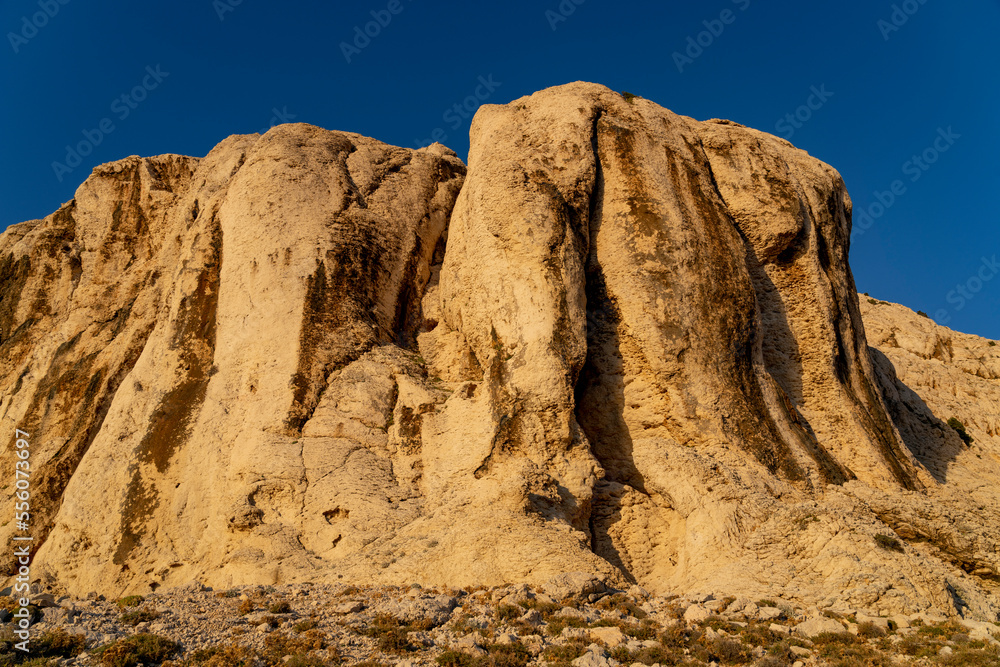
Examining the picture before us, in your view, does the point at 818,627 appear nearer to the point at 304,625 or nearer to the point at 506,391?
the point at 304,625

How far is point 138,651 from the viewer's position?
25.3 feet

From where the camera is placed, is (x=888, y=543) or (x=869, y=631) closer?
(x=869, y=631)

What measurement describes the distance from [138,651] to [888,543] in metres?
11.5

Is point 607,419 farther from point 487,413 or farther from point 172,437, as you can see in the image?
point 172,437

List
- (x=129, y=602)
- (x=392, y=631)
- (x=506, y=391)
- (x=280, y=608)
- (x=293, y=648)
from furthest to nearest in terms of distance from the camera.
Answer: (x=506, y=391) < (x=280, y=608) < (x=129, y=602) < (x=392, y=631) < (x=293, y=648)

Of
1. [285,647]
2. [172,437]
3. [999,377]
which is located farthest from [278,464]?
[999,377]

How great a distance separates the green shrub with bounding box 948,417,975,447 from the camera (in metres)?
22.5

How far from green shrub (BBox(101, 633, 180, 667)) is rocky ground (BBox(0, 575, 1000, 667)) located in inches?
0.6

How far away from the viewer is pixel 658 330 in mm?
16094

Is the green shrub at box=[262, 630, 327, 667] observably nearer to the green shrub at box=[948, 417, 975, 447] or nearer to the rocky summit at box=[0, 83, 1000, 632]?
the rocky summit at box=[0, 83, 1000, 632]

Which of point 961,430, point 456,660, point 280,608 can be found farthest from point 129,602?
point 961,430

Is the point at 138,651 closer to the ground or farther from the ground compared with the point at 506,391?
closer to the ground

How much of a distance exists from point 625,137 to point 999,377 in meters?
19.6

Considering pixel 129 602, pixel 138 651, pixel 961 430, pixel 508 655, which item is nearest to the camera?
pixel 138 651
